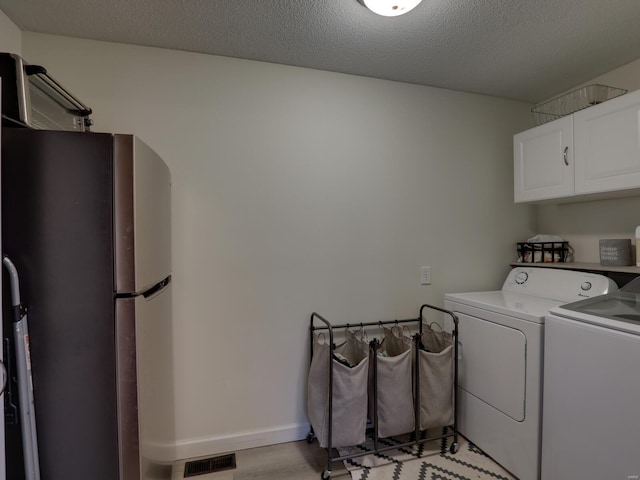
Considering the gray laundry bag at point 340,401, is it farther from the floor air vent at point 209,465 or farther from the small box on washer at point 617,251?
the small box on washer at point 617,251

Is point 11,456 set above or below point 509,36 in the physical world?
below

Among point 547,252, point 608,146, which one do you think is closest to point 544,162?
point 608,146

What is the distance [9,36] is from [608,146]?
10.1 ft

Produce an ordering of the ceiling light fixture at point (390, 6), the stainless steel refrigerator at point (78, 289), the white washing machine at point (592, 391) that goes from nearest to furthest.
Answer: the stainless steel refrigerator at point (78, 289)
the white washing machine at point (592, 391)
the ceiling light fixture at point (390, 6)

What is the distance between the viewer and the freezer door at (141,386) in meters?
1.08

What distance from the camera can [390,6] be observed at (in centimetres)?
140

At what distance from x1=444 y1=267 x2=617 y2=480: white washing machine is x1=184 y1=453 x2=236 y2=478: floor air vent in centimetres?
142

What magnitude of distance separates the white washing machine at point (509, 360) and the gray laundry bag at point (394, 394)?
1.33 feet

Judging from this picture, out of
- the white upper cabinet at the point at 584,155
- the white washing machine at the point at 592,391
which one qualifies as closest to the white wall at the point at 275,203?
the white upper cabinet at the point at 584,155

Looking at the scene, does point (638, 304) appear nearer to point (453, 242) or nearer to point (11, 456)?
point (453, 242)

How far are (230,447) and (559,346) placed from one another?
1.83m

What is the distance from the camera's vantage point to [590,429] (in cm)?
131

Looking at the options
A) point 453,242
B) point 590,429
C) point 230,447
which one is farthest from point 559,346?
point 230,447

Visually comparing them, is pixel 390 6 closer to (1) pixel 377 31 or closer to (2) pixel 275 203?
(1) pixel 377 31
